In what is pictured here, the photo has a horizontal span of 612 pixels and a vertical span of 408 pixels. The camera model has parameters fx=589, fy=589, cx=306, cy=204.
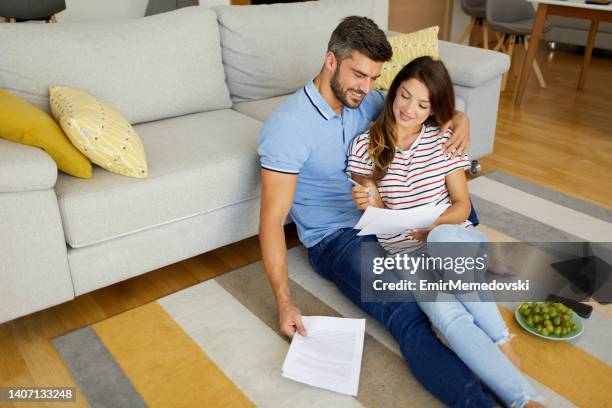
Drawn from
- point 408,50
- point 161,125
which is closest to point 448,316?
point 161,125

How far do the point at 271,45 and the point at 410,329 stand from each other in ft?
4.96

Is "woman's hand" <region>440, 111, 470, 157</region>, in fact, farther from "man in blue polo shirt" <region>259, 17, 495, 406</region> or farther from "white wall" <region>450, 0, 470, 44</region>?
"white wall" <region>450, 0, 470, 44</region>

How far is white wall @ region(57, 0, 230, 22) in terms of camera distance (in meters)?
4.10

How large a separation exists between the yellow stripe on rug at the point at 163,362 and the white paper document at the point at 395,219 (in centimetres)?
59

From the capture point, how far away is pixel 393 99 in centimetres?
180

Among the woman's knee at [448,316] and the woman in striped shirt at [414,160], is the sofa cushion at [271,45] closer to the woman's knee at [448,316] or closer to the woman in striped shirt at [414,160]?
the woman in striped shirt at [414,160]

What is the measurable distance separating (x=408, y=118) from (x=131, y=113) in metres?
1.09

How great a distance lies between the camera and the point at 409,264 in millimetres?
1698

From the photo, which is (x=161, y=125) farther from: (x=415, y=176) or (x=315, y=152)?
(x=415, y=176)

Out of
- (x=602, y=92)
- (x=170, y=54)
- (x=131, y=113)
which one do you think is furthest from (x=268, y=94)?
(x=602, y=92)

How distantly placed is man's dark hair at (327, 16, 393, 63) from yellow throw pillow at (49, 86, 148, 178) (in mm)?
680

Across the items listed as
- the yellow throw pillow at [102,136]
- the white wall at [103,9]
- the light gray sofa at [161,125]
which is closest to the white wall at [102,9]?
the white wall at [103,9]

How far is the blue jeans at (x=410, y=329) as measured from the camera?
1397 mm

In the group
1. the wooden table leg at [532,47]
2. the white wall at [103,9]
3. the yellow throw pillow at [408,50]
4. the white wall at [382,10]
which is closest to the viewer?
the yellow throw pillow at [408,50]
